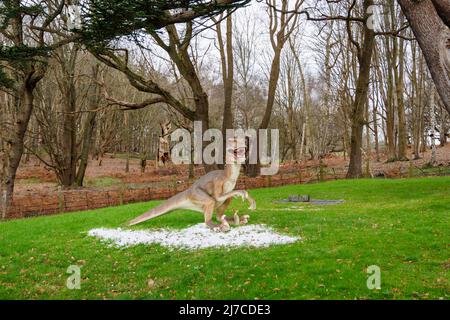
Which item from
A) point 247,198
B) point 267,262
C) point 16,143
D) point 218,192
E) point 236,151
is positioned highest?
point 16,143

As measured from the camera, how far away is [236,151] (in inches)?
349

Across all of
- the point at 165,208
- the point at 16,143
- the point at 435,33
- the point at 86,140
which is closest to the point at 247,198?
the point at 165,208

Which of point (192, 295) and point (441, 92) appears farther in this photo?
point (441, 92)

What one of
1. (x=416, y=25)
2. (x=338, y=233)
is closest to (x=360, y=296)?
(x=338, y=233)

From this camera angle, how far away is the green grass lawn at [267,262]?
19.1ft

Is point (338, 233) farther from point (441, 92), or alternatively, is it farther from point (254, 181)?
point (254, 181)

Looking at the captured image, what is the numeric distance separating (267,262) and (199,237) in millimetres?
2148

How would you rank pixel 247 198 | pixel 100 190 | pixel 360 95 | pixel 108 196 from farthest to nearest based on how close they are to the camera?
pixel 360 95
pixel 100 190
pixel 108 196
pixel 247 198

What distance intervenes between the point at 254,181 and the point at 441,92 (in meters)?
14.3

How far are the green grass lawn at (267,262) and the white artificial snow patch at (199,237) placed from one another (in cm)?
32

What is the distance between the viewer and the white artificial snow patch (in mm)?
8109

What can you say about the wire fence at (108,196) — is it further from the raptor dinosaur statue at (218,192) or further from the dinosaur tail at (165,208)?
the raptor dinosaur statue at (218,192)

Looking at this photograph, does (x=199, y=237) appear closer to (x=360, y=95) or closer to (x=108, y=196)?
(x=108, y=196)

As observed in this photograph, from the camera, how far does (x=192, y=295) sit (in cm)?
587
